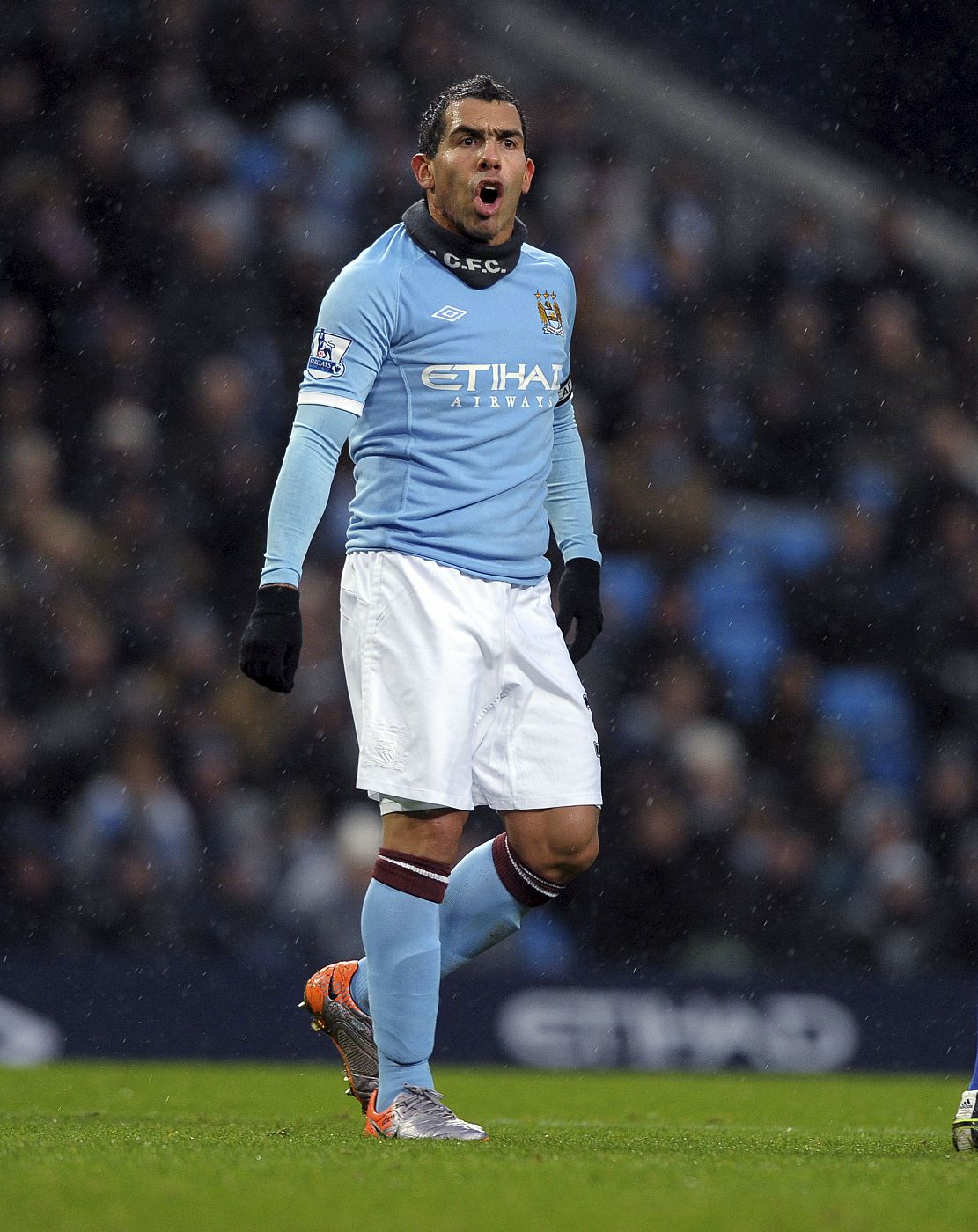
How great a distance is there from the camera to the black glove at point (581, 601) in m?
4.42

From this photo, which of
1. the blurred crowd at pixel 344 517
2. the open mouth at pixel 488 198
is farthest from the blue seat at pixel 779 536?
the open mouth at pixel 488 198

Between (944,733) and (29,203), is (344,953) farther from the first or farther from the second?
(29,203)

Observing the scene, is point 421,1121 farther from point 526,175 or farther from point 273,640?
point 526,175

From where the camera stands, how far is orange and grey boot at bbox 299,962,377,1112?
13.3 ft

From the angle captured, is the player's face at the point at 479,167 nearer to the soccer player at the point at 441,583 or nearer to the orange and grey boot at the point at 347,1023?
the soccer player at the point at 441,583

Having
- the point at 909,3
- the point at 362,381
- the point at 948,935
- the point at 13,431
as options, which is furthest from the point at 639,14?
the point at 362,381

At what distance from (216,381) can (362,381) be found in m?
4.64

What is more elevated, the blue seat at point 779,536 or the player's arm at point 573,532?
the blue seat at point 779,536

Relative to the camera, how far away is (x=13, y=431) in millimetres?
8125

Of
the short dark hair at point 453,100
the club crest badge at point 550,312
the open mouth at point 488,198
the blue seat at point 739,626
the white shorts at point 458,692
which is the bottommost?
the white shorts at point 458,692

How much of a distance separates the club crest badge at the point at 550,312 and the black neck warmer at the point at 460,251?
0.11 m

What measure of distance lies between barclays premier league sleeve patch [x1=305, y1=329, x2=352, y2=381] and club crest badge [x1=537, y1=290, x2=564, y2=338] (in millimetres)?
478

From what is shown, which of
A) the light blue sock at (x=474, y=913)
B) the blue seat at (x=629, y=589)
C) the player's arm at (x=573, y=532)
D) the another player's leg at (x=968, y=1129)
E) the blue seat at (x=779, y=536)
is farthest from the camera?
the blue seat at (x=779, y=536)

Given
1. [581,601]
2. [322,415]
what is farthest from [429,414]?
[581,601]
